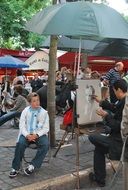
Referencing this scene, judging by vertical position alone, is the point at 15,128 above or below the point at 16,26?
below

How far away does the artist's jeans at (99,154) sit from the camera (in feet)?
19.6

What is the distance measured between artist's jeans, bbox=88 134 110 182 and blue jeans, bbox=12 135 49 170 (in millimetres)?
739

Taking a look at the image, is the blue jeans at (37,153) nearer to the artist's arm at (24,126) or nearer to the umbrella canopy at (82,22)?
the artist's arm at (24,126)

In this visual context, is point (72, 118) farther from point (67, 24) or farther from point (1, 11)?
point (1, 11)

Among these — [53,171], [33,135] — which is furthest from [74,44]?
[53,171]

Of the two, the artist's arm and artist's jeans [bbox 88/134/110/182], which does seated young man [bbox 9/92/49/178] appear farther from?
artist's jeans [bbox 88/134/110/182]

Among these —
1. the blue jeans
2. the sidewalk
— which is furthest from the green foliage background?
the blue jeans

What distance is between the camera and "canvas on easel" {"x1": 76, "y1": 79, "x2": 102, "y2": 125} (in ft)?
21.0

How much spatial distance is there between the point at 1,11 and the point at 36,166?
1694cm

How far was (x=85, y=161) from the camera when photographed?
23.5ft

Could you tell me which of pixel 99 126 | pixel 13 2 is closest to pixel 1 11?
pixel 13 2

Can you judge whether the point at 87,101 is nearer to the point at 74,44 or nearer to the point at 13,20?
the point at 74,44

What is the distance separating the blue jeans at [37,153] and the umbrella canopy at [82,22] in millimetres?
1620

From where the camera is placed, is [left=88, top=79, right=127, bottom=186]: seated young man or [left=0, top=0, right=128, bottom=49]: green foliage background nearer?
[left=88, top=79, right=127, bottom=186]: seated young man
